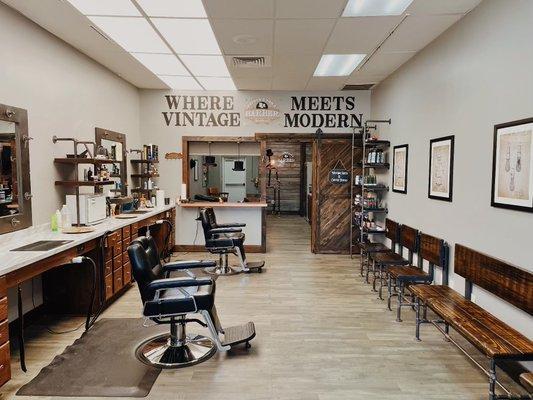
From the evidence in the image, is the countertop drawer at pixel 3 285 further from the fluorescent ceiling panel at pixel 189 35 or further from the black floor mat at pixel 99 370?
the fluorescent ceiling panel at pixel 189 35

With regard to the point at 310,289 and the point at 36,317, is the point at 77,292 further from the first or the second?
the point at 310,289

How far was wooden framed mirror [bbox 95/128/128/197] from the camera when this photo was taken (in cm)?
495

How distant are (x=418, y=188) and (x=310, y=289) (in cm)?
178

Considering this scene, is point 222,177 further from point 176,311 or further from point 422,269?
point 176,311

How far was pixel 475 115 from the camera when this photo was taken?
3148 millimetres

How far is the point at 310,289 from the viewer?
4.62m

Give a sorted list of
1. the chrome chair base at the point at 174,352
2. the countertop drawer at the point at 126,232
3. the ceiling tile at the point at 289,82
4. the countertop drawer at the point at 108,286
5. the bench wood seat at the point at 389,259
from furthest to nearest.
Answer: the ceiling tile at the point at 289,82, the bench wood seat at the point at 389,259, the countertop drawer at the point at 126,232, the countertop drawer at the point at 108,286, the chrome chair base at the point at 174,352

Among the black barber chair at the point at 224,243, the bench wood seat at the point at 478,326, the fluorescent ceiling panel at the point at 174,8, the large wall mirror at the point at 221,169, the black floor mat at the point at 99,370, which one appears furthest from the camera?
the large wall mirror at the point at 221,169

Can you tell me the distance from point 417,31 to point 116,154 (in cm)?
419

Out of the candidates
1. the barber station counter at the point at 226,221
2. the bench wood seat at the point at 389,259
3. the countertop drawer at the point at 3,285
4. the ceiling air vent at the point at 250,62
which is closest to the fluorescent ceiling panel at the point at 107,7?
the ceiling air vent at the point at 250,62

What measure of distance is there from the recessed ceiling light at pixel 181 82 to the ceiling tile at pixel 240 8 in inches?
97.6

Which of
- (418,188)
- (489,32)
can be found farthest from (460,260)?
(489,32)

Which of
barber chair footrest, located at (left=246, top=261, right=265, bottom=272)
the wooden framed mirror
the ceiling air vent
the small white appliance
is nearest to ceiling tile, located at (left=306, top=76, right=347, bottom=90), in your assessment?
the ceiling air vent

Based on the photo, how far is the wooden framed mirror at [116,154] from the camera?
4949 mm
